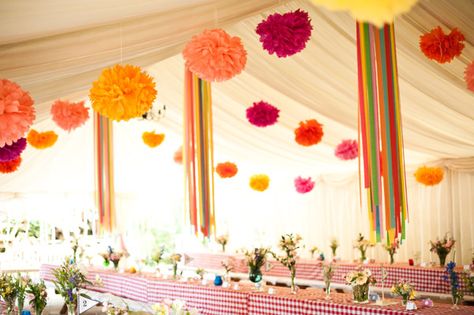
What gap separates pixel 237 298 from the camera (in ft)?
20.0

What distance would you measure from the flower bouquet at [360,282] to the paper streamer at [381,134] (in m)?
0.92

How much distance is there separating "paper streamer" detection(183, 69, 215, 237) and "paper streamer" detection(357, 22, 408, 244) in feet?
6.44

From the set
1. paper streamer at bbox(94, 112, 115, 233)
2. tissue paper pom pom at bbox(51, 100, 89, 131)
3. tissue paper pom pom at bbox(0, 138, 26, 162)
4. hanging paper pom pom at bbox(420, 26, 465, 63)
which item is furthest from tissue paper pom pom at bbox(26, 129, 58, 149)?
hanging paper pom pom at bbox(420, 26, 465, 63)

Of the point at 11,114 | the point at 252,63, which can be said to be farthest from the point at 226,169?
the point at 11,114

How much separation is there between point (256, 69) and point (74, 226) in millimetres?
7777

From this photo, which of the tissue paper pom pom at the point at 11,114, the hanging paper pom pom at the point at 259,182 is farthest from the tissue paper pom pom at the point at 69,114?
the hanging paper pom pom at the point at 259,182

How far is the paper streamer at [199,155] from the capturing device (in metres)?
6.11

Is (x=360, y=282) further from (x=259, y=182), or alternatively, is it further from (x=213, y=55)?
(x=259, y=182)

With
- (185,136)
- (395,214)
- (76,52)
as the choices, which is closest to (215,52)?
(76,52)

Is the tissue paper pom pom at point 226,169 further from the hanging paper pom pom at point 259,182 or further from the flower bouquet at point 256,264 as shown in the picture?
the flower bouquet at point 256,264

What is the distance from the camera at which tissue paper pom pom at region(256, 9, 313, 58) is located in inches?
172

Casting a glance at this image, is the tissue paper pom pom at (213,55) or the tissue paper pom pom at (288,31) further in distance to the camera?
the tissue paper pom pom at (288,31)

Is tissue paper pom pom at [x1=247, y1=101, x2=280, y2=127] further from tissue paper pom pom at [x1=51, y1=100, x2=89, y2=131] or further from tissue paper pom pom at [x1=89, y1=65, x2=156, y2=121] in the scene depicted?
tissue paper pom pom at [x1=89, y1=65, x2=156, y2=121]

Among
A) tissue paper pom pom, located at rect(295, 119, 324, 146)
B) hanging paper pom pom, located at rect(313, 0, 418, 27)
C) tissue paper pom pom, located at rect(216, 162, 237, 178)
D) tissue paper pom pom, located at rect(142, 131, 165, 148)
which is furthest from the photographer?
tissue paper pom pom, located at rect(216, 162, 237, 178)
